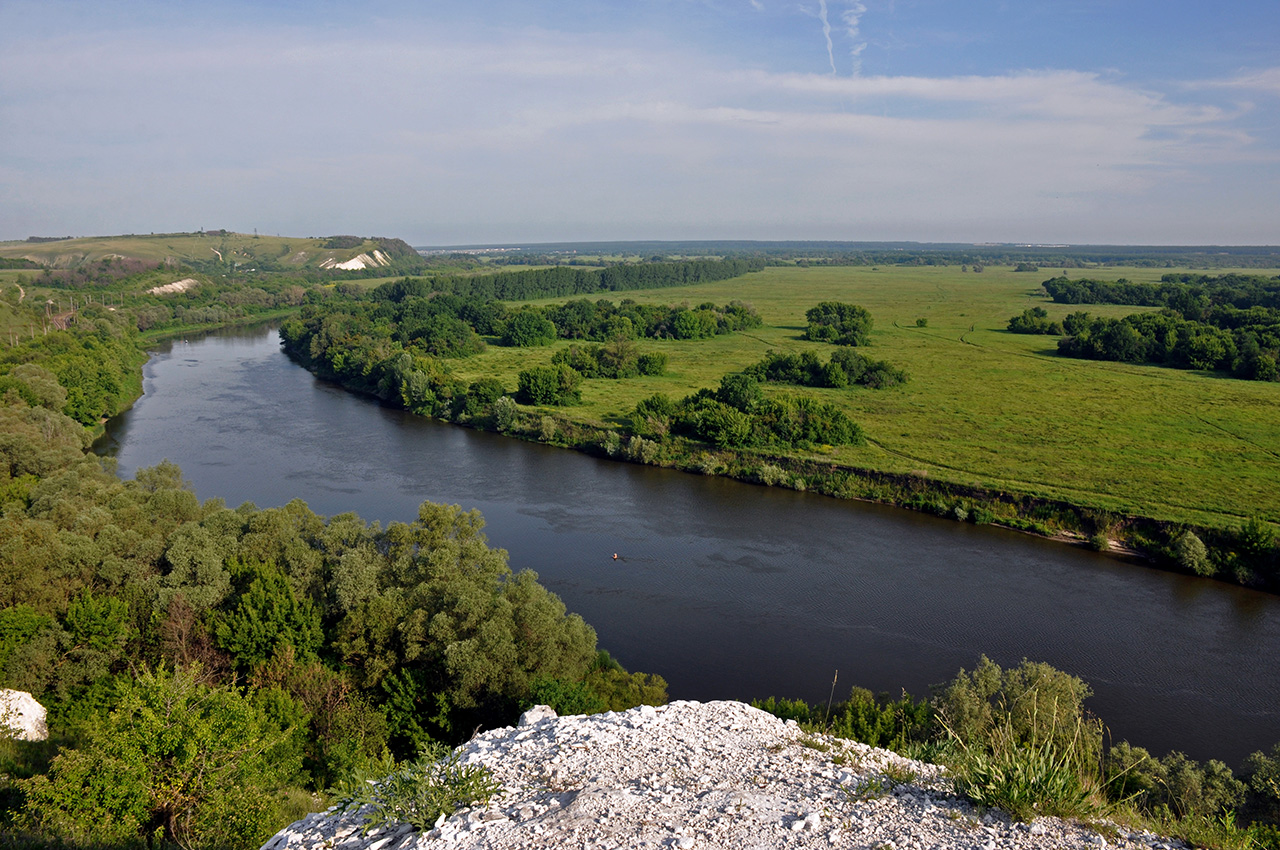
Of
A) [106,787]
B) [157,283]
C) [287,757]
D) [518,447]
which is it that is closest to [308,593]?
[287,757]

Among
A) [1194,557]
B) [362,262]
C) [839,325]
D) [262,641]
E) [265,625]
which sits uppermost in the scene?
[362,262]

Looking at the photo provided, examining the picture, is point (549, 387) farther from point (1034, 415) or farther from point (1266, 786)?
point (1266, 786)

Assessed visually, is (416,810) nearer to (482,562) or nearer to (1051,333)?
(482,562)

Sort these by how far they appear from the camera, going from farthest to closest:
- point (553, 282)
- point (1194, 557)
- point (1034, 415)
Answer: point (553, 282), point (1034, 415), point (1194, 557)

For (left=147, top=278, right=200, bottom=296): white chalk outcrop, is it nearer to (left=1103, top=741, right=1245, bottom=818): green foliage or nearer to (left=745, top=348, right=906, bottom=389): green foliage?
(left=745, top=348, right=906, bottom=389): green foliage

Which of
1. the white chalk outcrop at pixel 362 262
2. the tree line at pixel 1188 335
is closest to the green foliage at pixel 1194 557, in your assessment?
the tree line at pixel 1188 335

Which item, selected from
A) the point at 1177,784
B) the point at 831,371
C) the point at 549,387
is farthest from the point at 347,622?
the point at 831,371
